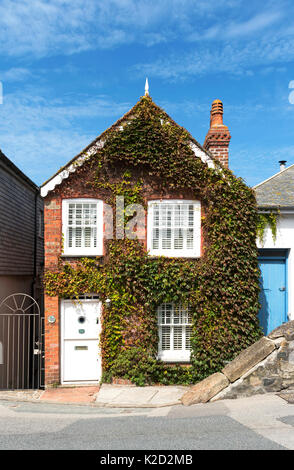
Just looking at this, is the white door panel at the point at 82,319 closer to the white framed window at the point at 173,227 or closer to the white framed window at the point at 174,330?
the white framed window at the point at 174,330

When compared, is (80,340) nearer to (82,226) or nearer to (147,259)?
(147,259)

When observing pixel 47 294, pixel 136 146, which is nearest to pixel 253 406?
pixel 47 294

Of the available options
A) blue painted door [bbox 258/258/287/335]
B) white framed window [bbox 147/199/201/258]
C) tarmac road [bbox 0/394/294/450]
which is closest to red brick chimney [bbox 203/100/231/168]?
white framed window [bbox 147/199/201/258]

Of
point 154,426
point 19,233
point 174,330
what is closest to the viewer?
point 154,426

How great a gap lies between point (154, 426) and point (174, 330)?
13.1ft

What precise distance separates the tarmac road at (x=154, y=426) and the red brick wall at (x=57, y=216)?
2.00 m

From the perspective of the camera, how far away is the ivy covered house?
11.4 meters

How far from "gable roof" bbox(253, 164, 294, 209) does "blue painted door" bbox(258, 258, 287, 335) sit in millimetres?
1790

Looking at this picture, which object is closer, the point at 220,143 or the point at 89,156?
the point at 89,156

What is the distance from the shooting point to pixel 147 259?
11.5 meters

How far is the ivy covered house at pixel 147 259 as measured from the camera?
37.4 feet

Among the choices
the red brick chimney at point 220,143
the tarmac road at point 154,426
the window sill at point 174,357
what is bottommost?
the tarmac road at point 154,426

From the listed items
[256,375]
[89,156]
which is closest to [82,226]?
[89,156]

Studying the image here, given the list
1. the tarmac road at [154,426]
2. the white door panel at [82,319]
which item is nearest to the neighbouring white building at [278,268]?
the tarmac road at [154,426]
